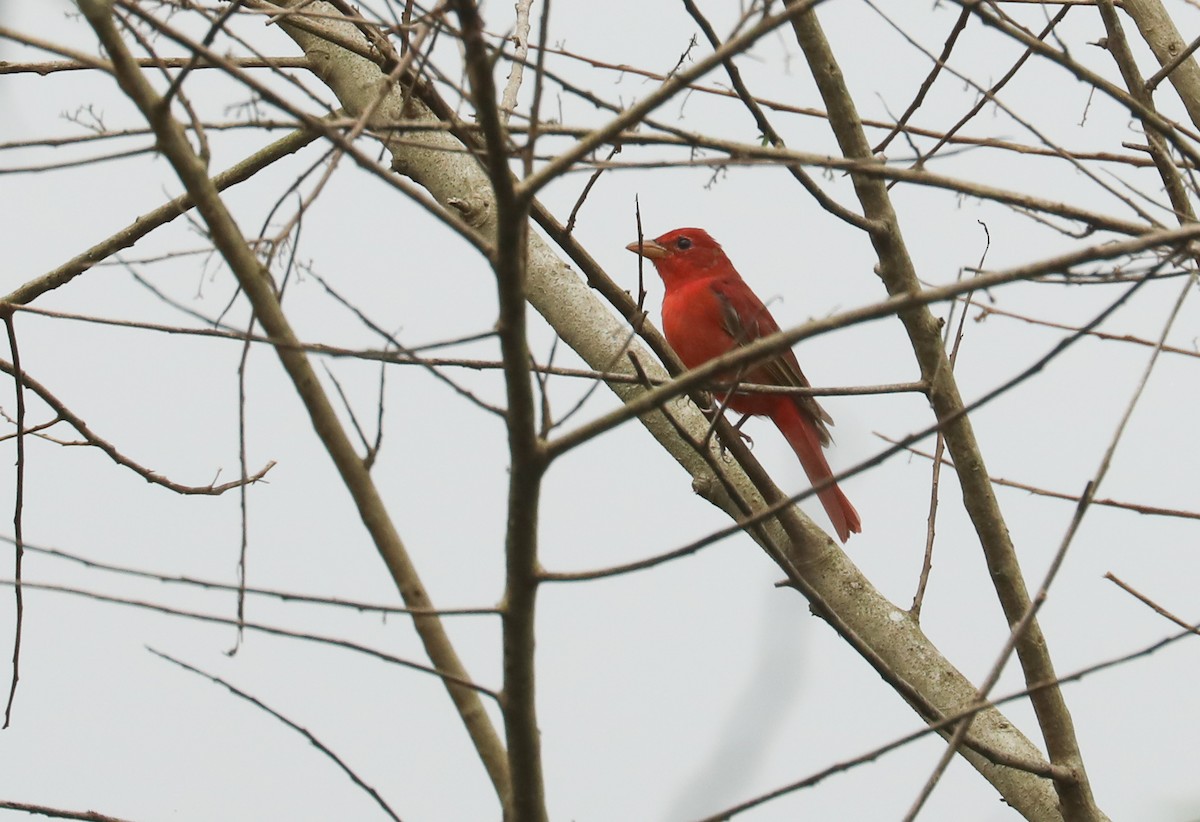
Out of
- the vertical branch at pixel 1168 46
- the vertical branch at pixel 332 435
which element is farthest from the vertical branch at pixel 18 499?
the vertical branch at pixel 1168 46

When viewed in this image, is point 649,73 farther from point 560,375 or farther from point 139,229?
point 139,229

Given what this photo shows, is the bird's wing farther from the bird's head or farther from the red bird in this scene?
the bird's head

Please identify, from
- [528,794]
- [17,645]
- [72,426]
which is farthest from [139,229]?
[528,794]

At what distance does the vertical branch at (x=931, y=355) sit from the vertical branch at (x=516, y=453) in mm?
1485

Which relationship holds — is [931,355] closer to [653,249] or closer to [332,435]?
[332,435]

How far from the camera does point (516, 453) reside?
1.61 m

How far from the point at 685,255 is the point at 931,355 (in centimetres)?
341

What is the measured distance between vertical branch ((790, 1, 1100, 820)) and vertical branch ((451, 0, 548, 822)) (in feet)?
4.87

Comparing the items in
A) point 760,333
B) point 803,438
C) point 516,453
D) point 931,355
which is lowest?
point 516,453

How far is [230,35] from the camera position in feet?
6.30

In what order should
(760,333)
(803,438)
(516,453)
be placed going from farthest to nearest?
1. (803,438)
2. (760,333)
3. (516,453)

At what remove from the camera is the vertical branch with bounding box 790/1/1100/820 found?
2959 millimetres

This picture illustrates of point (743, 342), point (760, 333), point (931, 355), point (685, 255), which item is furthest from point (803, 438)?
point (931, 355)

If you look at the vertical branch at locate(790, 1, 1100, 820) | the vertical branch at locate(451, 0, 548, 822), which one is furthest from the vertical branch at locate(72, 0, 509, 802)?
the vertical branch at locate(790, 1, 1100, 820)
